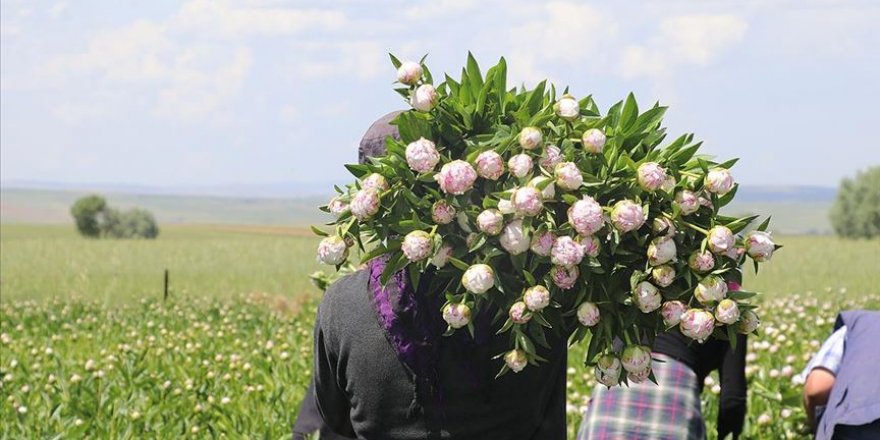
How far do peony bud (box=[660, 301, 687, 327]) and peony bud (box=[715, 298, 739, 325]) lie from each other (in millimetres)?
82

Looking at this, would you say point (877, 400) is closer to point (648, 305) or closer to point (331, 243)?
point (648, 305)

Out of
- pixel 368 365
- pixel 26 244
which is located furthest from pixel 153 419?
pixel 26 244

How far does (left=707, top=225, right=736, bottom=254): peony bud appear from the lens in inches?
111

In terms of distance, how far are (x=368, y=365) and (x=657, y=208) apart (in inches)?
32.2

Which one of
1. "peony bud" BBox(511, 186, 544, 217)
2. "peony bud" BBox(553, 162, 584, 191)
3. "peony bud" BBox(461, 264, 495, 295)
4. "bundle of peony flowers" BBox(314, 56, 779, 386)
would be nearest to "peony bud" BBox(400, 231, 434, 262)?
"bundle of peony flowers" BBox(314, 56, 779, 386)

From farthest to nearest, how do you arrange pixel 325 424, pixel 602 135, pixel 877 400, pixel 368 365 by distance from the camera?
pixel 877 400 → pixel 325 424 → pixel 368 365 → pixel 602 135

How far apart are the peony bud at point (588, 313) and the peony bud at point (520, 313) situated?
13 cm

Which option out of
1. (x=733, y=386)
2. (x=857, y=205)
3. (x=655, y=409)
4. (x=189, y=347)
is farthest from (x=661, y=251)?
(x=857, y=205)

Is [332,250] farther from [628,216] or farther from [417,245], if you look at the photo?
[628,216]

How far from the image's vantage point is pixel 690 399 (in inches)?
171

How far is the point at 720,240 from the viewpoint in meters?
2.81

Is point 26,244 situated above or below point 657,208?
below

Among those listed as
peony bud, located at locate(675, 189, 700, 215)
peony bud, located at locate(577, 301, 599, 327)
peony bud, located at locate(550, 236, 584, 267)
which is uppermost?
peony bud, located at locate(675, 189, 700, 215)

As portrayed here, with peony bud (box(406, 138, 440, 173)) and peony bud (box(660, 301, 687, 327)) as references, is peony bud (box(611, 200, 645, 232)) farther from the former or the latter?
peony bud (box(406, 138, 440, 173))
